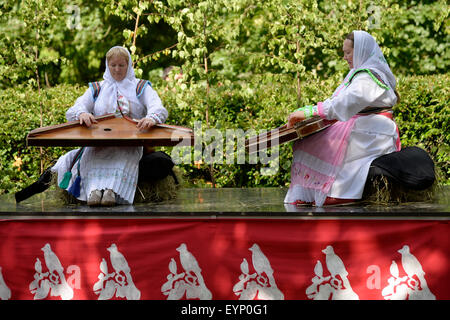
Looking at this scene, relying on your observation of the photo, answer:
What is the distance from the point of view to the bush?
5.79m

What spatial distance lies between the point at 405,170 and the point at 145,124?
1.78 meters

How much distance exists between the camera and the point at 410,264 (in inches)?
128

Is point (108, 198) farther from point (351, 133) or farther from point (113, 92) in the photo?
point (351, 133)

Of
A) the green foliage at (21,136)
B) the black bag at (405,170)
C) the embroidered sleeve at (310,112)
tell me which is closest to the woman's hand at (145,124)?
the embroidered sleeve at (310,112)

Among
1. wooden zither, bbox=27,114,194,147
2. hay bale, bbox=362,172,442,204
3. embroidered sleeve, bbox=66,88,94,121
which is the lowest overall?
hay bale, bbox=362,172,442,204

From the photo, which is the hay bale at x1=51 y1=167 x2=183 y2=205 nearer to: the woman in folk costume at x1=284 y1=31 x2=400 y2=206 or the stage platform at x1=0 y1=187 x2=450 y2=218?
the stage platform at x1=0 y1=187 x2=450 y2=218

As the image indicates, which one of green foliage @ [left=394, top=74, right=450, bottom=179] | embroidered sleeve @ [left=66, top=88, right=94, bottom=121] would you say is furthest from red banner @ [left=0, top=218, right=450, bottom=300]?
green foliage @ [left=394, top=74, right=450, bottom=179]

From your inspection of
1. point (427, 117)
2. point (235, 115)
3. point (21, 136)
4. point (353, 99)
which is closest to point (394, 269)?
point (353, 99)

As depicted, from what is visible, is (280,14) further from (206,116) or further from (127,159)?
(127,159)

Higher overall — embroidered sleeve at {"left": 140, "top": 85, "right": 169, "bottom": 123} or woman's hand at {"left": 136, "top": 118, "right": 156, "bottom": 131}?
embroidered sleeve at {"left": 140, "top": 85, "right": 169, "bottom": 123}

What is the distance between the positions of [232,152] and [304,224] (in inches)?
109

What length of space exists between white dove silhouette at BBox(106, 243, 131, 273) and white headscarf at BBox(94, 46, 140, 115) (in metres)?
1.27

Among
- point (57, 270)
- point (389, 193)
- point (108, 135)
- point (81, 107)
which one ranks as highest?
point (81, 107)

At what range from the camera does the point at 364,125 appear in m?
3.86
